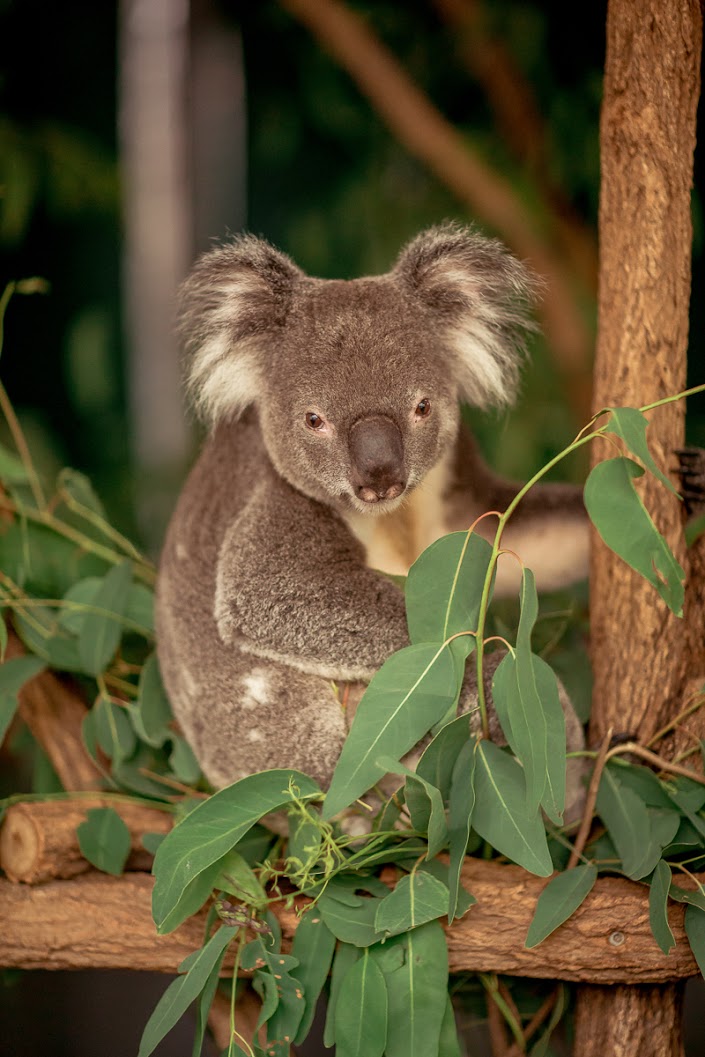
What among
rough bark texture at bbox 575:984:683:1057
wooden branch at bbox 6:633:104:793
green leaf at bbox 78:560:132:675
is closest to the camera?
rough bark texture at bbox 575:984:683:1057

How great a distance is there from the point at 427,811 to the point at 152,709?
851 millimetres

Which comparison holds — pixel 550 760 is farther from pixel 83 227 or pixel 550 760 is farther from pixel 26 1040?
pixel 83 227

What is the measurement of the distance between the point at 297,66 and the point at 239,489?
235 cm

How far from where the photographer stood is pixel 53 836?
1.97m

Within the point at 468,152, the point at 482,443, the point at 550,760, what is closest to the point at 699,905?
the point at 550,760

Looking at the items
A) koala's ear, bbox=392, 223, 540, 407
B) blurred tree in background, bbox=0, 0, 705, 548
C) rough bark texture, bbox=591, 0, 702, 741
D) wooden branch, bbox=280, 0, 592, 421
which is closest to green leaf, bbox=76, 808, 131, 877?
rough bark texture, bbox=591, 0, 702, 741

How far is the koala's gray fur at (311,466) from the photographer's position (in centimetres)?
184

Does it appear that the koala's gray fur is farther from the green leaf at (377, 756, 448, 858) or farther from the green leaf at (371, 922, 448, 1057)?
the green leaf at (371, 922, 448, 1057)

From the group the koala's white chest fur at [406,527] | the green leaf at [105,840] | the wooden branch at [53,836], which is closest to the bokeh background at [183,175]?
the koala's white chest fur at [406,527]

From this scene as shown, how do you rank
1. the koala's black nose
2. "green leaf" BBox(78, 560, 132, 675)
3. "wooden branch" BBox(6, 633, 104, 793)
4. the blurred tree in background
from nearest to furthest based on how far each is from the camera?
1. the koala's black nose
2. "green leaf" BBox(78, 560, 132, 675)
3. "wooden branch" BBox(6, 633, 104, 793)
4. the blurred tree in background

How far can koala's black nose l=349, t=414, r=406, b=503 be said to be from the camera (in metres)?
1.70

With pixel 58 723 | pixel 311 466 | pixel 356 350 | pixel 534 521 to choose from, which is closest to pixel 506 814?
pixel 311 466

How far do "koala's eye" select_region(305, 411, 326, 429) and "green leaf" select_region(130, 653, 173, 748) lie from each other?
76 cm

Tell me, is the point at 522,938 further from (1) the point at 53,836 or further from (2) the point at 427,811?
(1) the point at 53,836
